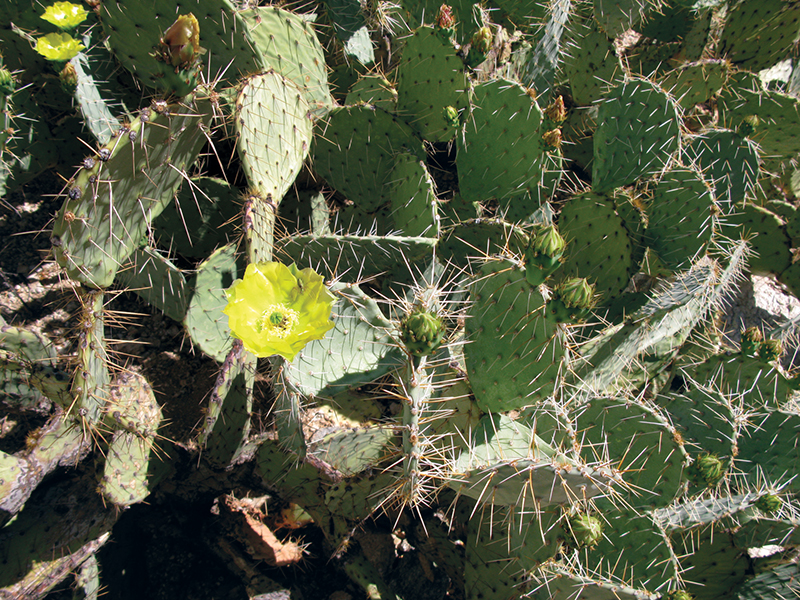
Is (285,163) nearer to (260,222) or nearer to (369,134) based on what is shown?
(260,222)

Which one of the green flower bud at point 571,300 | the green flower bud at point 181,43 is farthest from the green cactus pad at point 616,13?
the green flower bud at point 181,43

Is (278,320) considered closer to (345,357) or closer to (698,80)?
(345,357)

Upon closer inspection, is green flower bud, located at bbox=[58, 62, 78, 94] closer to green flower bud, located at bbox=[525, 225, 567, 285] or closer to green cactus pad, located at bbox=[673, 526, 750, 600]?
green flower bud, located at bbox=[525, 225, 567, 285]

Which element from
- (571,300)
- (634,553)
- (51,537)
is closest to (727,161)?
(571,300)

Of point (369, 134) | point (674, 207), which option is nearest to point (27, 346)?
point (369, 134)

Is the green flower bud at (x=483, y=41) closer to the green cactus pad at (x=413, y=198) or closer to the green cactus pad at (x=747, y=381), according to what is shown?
the green cactus pad at (x=413, y=198)
